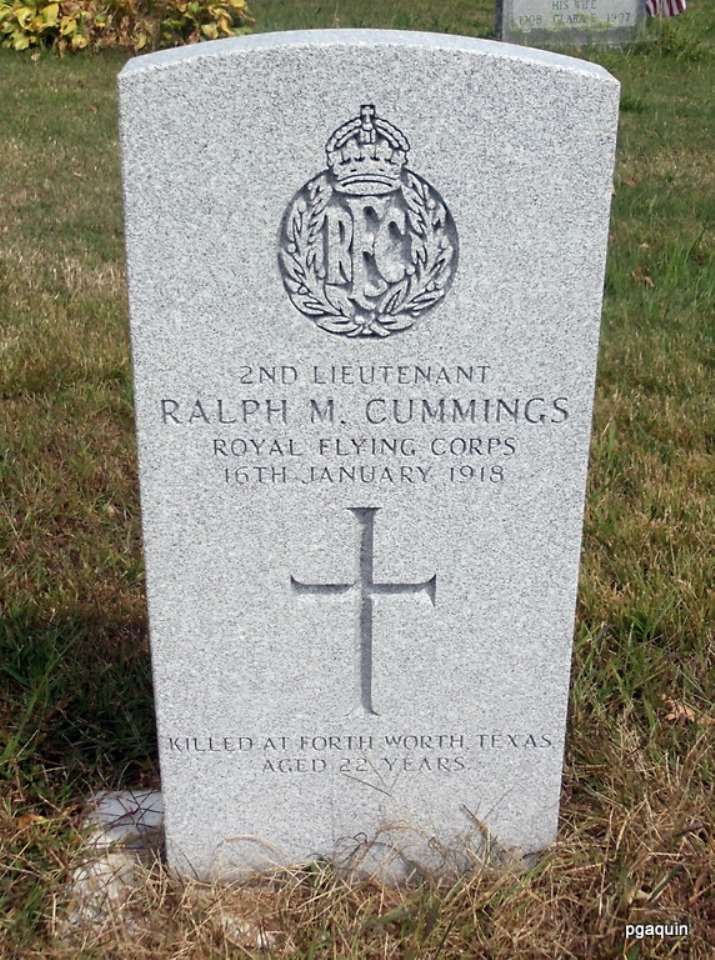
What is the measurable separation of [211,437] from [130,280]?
1.04 feet

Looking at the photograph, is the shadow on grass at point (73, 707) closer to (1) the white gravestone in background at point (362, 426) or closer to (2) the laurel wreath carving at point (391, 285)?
(1) the white gravestone in background at point (362, 426)

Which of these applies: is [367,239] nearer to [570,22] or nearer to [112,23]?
[112,23]

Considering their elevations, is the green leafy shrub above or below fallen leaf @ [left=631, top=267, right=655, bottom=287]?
above

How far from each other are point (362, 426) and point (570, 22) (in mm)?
10485

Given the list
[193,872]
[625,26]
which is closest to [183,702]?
[193,872]

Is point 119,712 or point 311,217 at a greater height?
point 311,217

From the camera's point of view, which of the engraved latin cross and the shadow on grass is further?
the shadow on grass

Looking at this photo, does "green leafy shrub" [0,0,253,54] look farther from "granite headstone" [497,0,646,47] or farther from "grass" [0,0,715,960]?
"grass" [0,0,715,960]

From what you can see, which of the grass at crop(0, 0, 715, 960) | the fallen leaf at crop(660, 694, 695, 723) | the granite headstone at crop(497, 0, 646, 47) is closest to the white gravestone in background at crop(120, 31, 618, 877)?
the grass at crop(0, 0, 715, 960)

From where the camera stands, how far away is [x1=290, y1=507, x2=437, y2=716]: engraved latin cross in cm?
209

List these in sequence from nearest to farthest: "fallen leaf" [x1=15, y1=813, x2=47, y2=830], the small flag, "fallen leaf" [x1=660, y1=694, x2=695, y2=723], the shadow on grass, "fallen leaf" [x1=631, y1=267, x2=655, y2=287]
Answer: "fallen leaf" [x1=15, y1=813, x2=47, y2=830], the shadow on grass, "fallen leaf" [x1=660, y1=694, x2=695, y2=723], "fallen leaf" [x1=631, y1=267, x2=655, y2=287], the small flag

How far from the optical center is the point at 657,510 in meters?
3.48

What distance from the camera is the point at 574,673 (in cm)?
282

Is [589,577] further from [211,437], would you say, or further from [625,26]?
[625,26]
